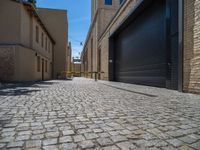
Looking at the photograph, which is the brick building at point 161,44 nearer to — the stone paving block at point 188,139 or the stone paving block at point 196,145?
the stone paving block at point 188,139

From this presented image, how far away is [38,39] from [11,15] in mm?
4349

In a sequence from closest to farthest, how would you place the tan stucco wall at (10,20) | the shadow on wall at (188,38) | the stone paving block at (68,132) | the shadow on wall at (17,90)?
the stone paving block at (68,132) → the shadow on wall at (188,38) → the shadow on wall at (17,90) → the tan stucco wall at (10,20)

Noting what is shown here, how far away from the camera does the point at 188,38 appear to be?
5336 millimetres

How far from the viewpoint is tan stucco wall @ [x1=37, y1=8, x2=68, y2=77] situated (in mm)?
25788

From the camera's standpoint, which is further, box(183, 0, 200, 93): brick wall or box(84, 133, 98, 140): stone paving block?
box(183, 0, 200, 93): brick wall

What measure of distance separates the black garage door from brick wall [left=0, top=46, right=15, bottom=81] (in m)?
7.72

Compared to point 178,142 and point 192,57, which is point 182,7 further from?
point 178,142

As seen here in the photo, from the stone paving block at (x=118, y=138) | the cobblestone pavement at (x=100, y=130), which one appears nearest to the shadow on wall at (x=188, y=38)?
the cobblestone pavement at (x=100, y=130)

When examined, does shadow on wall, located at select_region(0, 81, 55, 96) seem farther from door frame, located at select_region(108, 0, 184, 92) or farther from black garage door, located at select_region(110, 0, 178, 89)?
black garage door, located at select_region(110, 0, 178, 89)

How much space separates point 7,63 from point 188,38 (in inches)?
426

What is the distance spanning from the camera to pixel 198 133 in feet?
6.82

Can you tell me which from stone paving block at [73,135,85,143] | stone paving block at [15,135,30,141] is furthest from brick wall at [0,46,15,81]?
stone paving block at [73,135,85,143]

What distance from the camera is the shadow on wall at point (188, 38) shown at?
5188 millimetres

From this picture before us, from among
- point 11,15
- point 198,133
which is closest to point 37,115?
point 198,133
